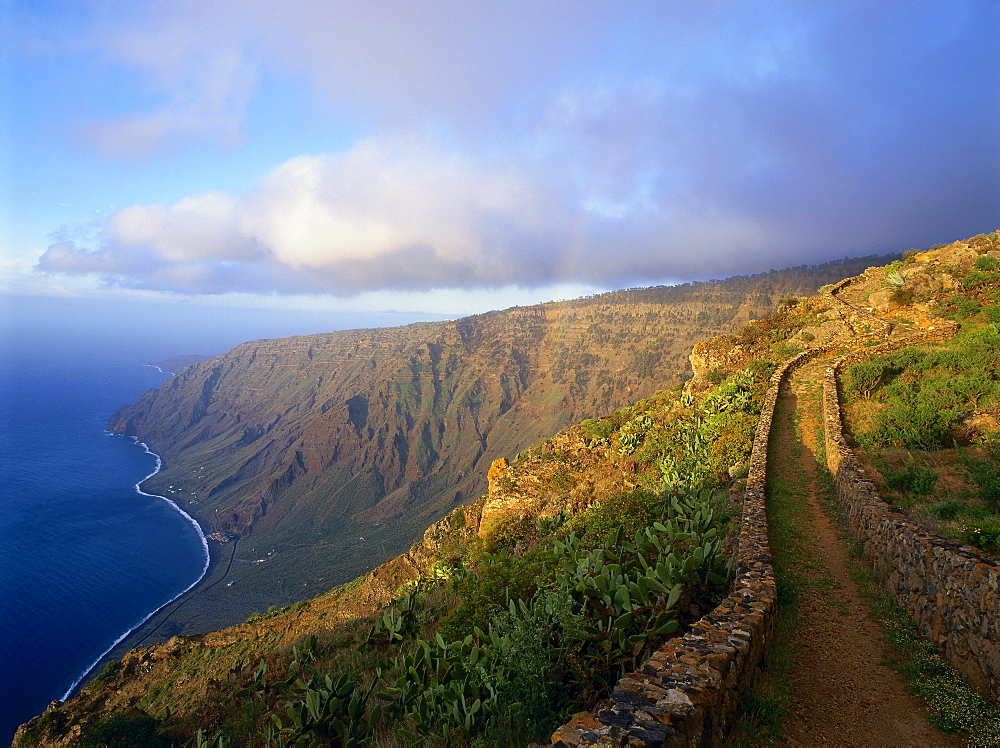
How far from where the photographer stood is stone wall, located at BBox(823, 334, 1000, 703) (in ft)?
17.4

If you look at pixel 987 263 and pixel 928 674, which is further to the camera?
pixel 987 263

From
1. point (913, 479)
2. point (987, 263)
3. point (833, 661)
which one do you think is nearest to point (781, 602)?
point (833, 661)

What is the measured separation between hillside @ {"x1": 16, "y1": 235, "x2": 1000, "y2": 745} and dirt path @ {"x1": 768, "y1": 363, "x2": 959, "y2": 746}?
4.65ft

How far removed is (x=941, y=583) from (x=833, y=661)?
1.93 meters

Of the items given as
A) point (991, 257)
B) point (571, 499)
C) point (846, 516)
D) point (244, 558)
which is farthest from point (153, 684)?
point (244, 558)

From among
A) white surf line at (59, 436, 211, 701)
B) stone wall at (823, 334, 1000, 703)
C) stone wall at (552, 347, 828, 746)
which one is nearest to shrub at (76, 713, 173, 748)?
stone wall at (552, 347, 828, 746)

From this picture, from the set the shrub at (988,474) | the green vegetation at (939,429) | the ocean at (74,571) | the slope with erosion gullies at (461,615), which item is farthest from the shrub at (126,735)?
the ocean at (74,571)

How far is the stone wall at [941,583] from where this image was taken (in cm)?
529

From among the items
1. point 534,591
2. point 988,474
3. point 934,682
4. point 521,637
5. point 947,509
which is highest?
point 988,474

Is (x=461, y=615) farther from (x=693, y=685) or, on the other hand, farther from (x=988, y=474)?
(x=988, y=474)

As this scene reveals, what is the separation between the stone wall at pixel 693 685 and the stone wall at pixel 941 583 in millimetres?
2015

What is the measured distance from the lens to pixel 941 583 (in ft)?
20.5

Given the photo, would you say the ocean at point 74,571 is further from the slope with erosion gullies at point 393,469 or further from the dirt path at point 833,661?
the dirt path at point 833,661

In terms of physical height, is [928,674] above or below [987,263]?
below
